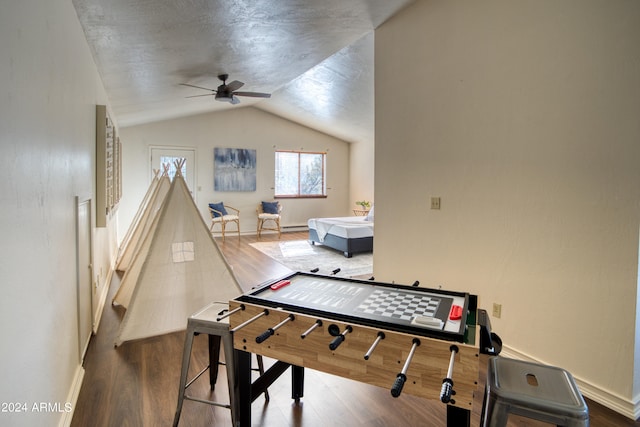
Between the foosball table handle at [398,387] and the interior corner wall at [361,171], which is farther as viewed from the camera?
the interior corner wall at [361,171]

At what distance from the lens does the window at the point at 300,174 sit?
9.52m

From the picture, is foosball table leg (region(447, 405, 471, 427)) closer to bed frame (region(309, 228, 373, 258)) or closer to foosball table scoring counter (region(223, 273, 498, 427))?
foosball table scoring counter (region(223, 273, 498, 427))

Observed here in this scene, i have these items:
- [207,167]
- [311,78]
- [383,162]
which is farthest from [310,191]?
[383,162]

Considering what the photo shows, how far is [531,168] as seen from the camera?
2441 mm

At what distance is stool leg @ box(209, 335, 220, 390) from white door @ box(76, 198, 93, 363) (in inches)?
36.9

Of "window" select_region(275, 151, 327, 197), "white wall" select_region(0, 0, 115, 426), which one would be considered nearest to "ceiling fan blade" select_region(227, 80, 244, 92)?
"white wall" select_region(0, 0, 115, 426)

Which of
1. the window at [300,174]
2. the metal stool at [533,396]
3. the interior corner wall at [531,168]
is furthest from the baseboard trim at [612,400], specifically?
the window at [300,174]

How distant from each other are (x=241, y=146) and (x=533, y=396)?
8.41 metres

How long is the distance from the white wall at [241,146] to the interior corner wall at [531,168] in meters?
6.00

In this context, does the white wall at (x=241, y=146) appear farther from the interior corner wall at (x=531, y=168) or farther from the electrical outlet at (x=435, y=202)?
the electrical outlet at (x=435, y=202)

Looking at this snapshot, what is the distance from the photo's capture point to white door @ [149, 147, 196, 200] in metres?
8.07

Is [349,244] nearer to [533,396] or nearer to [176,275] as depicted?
[176,275]

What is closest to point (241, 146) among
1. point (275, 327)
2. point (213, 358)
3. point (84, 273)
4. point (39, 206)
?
point (84, 273)

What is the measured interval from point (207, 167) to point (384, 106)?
590cm
